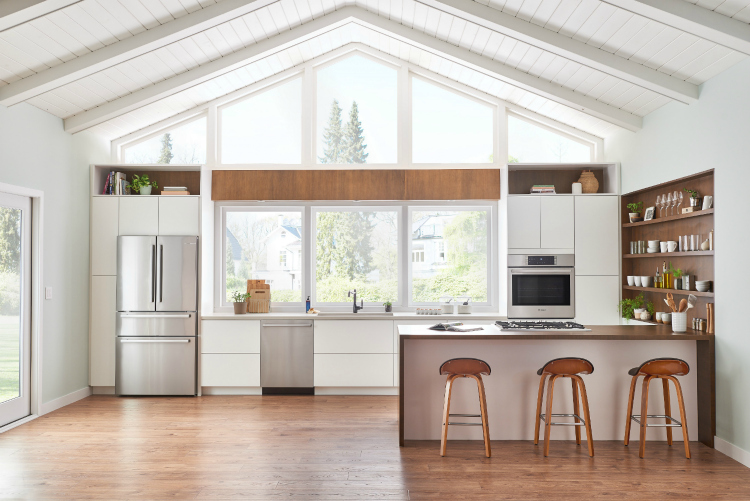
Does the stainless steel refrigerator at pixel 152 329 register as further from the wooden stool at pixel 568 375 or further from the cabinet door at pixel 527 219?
the wooden stool at pixel 568 375

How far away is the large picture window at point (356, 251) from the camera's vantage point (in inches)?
252

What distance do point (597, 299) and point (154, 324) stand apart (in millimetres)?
4809

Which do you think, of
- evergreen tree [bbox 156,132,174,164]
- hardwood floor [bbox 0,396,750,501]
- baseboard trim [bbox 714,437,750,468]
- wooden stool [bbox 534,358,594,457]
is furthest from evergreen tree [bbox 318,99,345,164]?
baseboard trim [bbox 714,437,750,468]

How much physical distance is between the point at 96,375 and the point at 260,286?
6.54 ft

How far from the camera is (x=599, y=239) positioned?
587 cm

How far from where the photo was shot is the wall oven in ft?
19.3

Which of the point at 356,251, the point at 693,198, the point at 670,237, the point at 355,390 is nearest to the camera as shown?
the point at 693,198

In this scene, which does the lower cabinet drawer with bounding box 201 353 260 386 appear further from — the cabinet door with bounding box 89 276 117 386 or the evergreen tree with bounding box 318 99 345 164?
the evergreen tree with bounding box 318 99 345 164

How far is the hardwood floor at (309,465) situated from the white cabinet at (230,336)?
99 cm

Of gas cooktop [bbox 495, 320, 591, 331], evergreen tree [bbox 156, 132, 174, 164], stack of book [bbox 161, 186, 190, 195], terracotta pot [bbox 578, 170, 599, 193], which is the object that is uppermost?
evergreen tree [bbox 156, 132, 174, 164]

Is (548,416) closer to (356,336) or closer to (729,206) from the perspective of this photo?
(729,206)

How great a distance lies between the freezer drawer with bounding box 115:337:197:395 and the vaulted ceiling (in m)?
2.35

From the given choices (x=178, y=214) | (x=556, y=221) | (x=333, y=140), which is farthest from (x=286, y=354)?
(x=556, y=221)

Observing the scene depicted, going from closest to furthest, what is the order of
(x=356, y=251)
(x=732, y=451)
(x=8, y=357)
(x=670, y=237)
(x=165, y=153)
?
(x=732, y=451), (x=8, y=357), (x=670, y=237), (x=165, y=153), (x=356, y=251)
